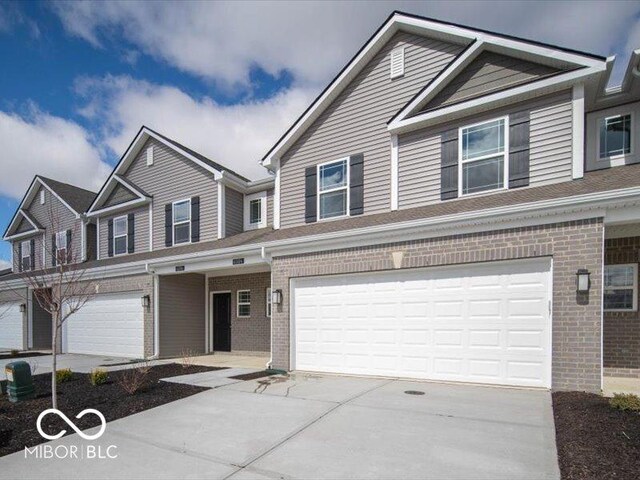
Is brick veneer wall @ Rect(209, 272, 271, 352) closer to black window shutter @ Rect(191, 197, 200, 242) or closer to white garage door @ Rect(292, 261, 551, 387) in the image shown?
black window shutter @ Rect(191, 197, 200, 242)

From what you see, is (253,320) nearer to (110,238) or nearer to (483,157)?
(110,238)

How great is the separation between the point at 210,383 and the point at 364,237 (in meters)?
4.50

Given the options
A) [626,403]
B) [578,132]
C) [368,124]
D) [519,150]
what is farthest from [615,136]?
[626,403]

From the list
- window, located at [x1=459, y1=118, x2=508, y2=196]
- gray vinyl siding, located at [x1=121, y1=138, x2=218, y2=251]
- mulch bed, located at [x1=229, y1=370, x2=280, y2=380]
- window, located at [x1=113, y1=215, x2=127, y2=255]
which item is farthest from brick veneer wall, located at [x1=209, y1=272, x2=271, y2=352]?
window, located at [x1=459, y1=118, x2=508, y2=196]

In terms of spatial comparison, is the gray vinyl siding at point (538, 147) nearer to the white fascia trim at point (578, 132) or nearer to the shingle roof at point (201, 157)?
the white fascia trim at point (578, 132)

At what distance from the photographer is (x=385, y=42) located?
33.6 ft

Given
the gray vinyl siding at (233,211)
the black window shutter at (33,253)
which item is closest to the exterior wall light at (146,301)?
the gray vinyl siding at (233,211)

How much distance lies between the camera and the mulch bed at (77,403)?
4812 millimetres

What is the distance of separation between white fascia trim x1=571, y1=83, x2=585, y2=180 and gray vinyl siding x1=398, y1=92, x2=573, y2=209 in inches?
2.8

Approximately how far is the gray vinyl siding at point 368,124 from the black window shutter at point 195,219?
13.6 ft

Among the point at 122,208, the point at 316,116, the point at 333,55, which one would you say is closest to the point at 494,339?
the point at 316,116

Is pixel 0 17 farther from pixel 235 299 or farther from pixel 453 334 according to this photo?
pixel 453 334

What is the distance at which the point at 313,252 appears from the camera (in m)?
9.11

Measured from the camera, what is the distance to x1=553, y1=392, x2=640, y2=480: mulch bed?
343 cm
